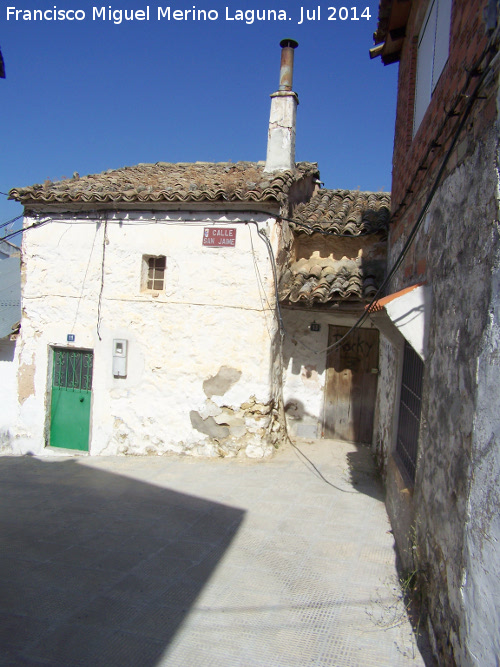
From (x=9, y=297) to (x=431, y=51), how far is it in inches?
400

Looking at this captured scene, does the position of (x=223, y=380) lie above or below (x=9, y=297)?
below

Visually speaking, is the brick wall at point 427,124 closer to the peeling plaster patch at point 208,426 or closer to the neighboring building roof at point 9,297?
the peeling plaster patch at point 208,426

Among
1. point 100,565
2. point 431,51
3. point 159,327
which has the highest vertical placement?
point 431,51

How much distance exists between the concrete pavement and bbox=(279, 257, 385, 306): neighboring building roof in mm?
2759

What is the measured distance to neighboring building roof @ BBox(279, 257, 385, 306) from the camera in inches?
314

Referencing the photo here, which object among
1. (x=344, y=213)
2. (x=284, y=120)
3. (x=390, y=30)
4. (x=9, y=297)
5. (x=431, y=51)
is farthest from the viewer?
(x=9, y=297)

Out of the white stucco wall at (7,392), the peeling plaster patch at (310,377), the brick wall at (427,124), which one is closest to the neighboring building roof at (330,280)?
the brick wall at (427,124)

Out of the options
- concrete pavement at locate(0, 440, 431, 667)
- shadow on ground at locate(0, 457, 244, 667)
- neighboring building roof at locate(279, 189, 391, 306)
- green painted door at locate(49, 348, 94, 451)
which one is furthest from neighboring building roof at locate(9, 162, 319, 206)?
shadow on ground at locate(0, 457, 244, 667)

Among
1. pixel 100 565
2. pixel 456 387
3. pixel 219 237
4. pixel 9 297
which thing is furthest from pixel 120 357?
pixel 456 387

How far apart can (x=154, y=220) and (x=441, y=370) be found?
6.39 m

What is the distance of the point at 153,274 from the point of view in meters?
8.92

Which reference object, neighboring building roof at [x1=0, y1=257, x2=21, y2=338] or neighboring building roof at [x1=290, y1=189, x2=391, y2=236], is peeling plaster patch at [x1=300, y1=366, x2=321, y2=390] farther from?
neighboring building roof at [x1=0, y1=257, x2=21, y2=338]

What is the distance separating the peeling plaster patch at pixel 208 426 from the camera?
27.5ft

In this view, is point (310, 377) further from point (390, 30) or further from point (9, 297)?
point (9, 297)
